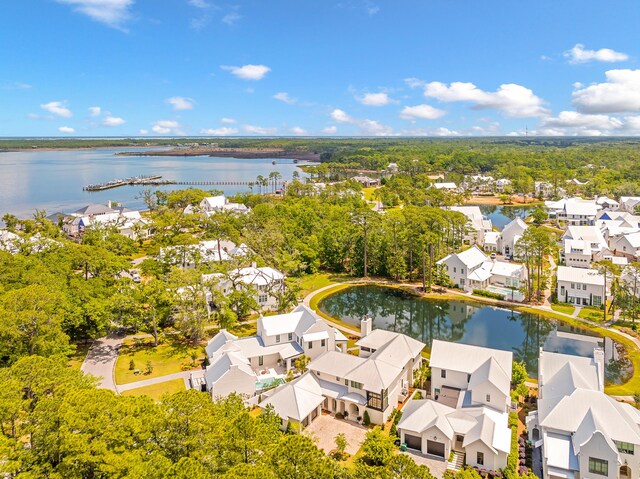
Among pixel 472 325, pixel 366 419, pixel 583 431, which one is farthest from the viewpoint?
pixel 472 325

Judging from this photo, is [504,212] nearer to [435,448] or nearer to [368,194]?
[368,194]

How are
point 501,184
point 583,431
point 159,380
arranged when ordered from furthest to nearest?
point 501,184
point 159,380
point 583,431

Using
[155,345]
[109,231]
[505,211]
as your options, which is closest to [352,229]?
[155,345]

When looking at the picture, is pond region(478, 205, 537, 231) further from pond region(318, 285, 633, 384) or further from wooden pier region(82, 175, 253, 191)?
wooden pier region(82, 175, 253, 191)

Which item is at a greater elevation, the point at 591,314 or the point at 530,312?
the point at 591,314

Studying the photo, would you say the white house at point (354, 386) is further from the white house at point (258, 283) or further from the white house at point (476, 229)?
the white house at point (476, 229)

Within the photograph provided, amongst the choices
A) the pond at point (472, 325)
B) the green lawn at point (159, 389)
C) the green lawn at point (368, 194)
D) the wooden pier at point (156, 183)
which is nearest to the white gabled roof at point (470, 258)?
the pond at point (472, 325)

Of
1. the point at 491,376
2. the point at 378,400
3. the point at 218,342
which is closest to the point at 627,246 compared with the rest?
the point at 491,376
